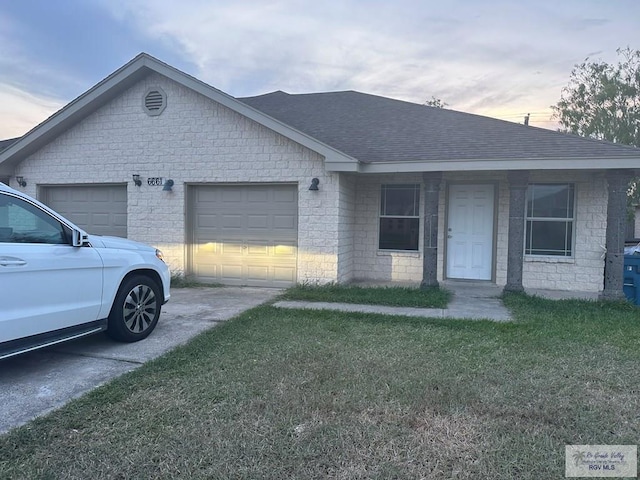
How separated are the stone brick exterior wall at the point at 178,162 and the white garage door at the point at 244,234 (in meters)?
0.27

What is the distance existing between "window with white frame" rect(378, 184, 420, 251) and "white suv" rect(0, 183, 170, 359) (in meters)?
6.12

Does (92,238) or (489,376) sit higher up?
(92,238)

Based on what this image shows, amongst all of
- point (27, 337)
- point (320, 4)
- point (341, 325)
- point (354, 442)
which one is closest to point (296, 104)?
point (320, 4)

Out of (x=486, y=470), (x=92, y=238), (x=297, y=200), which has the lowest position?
(x=486, y=470)

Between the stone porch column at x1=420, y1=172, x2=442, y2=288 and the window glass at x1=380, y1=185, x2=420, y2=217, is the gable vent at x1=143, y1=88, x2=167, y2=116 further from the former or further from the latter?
the stone porch column at x1=420, y1=172, x2=442, y2=288

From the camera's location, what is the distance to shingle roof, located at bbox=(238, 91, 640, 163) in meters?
8.24

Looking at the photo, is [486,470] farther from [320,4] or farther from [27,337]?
[320,4]

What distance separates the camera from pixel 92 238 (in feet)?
16.0

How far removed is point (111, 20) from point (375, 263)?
873cm

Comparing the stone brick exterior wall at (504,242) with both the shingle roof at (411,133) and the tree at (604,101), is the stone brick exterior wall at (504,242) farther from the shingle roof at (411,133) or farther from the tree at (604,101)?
the tree at (604,101)
